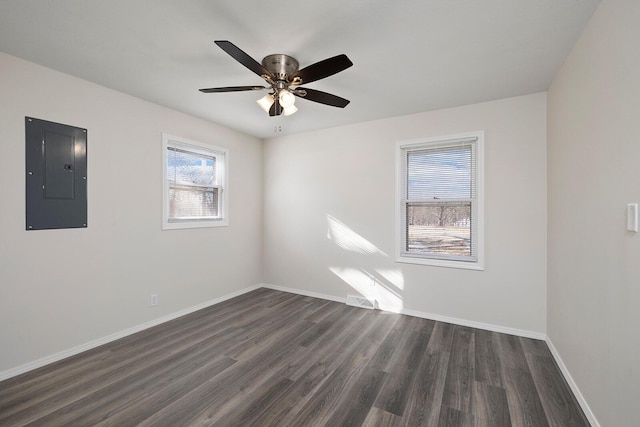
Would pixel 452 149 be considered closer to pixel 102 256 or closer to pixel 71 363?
pixel 102 256

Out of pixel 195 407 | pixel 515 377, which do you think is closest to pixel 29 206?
pixel 195 407

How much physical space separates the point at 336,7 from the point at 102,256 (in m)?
3.06

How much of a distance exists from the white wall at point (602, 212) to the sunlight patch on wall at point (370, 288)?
1.69 m

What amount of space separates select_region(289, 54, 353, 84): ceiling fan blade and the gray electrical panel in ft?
7.12

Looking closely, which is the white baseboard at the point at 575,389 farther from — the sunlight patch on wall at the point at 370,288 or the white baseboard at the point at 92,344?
the white baseboard at the point at 92,344

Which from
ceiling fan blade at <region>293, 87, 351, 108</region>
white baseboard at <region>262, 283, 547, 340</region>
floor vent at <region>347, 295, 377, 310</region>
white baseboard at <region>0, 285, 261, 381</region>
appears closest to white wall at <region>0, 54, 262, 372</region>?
white baseboard at <region>0, 285, 261, 381</region>

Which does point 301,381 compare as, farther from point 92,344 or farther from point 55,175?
point 55,175

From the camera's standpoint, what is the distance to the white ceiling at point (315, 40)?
1693mm

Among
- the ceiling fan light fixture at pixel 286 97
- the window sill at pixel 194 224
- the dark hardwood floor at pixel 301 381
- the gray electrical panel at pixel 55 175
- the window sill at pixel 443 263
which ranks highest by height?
the ceiling fan light fixture at pixel 286 97

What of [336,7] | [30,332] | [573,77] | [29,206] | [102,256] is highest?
[336,7]

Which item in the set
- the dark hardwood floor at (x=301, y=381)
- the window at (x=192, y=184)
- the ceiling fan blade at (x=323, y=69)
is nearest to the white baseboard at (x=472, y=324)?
the dark hardwood floor at (x=301, y=381)

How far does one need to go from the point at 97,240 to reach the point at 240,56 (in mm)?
2362

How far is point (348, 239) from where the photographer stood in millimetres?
3971

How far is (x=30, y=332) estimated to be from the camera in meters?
2.29
